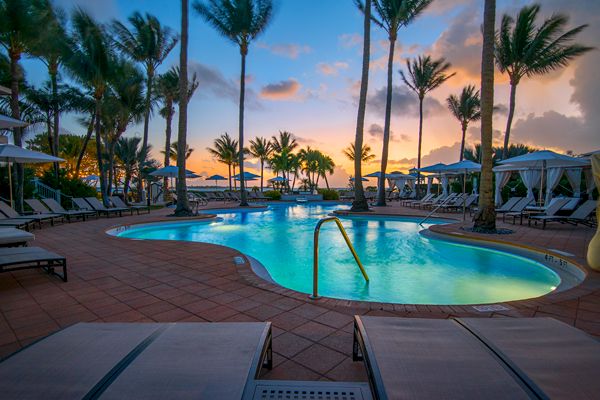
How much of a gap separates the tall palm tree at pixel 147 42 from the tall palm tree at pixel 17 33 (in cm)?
543

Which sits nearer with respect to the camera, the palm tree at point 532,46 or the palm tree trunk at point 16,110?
the palm tree trunk at point 16,110

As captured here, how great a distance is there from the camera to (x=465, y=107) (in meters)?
24.3

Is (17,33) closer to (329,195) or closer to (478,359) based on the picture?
(478,359)

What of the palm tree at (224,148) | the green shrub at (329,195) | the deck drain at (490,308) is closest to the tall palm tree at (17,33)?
the deck drain at (490,308)

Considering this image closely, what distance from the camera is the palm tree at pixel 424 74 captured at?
1947 cm

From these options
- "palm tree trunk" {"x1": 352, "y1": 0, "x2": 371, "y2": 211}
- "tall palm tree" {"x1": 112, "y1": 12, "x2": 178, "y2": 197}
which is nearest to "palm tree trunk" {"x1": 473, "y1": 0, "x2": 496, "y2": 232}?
"palm tree trunk" {"x1": 352, "y1": 0, "x2": 371, "y2": 211}

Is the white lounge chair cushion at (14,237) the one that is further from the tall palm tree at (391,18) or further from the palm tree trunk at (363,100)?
the tall palm tree at (391,18)

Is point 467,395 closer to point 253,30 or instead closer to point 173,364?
point 173,364

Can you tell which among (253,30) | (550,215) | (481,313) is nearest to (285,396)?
(481,313)

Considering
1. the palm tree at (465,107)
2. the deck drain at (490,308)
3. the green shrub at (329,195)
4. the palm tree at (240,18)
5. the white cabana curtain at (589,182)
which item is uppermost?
the palm tree at (240,18)

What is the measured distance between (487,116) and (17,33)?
15.6m

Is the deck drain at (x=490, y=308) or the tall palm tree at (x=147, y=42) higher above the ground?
the tall palm tree at (x=147, y=42)

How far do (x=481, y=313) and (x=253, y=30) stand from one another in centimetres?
1703

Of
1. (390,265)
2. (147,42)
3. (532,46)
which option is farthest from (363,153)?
(390,265)
